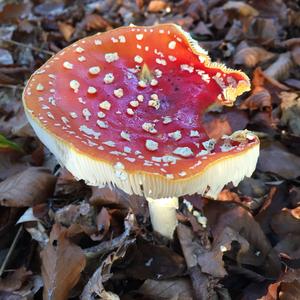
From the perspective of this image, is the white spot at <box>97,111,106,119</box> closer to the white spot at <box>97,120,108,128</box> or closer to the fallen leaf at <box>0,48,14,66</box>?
the white spot at <box>97,120,108,128</box>

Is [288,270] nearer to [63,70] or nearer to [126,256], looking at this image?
[126,256]

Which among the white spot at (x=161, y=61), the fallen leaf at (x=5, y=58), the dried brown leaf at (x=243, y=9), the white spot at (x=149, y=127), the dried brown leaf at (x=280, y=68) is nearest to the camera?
the white spot at (x=149, y=127)

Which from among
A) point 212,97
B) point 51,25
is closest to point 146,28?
point 212,97

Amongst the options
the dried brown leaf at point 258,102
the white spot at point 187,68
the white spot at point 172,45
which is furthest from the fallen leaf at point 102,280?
the dried brown leaf at point 258,102

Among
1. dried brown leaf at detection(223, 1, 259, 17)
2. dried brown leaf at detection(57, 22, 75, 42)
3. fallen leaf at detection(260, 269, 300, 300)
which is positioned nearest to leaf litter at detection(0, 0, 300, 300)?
fallen leaf at detection(260, 269, 300, 300)

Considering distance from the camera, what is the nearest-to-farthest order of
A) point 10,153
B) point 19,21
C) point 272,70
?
point 10,153, point 272,70, point 19,21

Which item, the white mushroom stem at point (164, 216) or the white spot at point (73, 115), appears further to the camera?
the white mushroom stem at point (164, 216)

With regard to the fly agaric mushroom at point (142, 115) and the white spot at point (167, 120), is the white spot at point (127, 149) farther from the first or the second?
the white spot at point (167, 120)

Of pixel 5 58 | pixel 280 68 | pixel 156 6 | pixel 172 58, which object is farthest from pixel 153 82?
pixel 156 6

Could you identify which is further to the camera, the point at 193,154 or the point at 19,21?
the point at 19,21
